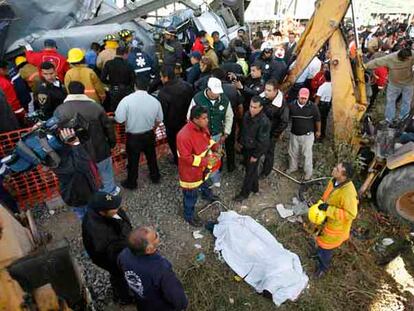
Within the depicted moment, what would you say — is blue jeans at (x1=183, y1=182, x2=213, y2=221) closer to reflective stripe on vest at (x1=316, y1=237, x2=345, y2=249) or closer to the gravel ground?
the gravel ground

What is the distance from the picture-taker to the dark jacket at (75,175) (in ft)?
11.9

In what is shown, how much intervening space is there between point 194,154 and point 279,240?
1711 millimetres

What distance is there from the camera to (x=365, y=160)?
5723 millimetres

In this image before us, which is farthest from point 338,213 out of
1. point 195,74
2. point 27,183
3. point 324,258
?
point 27,183

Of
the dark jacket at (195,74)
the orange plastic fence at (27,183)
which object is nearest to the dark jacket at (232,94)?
the dark jacket at (195,74)

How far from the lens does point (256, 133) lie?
4.90 meters

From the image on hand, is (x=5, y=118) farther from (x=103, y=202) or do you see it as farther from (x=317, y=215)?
(x=317, y=215)

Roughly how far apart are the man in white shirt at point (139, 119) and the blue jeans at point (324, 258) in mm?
2756

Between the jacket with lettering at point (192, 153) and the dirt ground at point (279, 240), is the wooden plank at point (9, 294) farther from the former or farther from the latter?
the jacket with lettering at point (192, 153)

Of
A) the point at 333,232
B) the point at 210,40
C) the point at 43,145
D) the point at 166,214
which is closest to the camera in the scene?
the point at 43,145

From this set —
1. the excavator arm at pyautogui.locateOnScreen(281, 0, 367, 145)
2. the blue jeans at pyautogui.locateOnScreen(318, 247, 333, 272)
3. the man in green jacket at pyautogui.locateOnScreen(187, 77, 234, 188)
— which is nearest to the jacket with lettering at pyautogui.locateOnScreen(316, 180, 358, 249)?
the blue jeans at pyautogui.locateOnScreen(318, 247, 333, 272)

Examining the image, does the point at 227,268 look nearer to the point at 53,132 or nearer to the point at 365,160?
the point at 53,132

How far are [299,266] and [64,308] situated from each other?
282 cm

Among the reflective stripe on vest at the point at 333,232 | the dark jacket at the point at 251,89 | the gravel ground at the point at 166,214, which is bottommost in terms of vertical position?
the gravel ground at the point at 166,214
